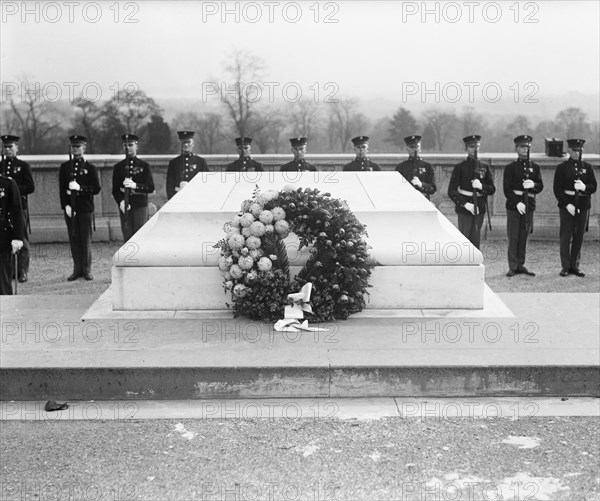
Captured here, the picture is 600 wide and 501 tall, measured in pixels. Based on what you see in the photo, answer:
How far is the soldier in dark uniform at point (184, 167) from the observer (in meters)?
10.2

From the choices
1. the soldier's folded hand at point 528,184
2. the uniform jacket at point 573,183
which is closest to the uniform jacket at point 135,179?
the soldier's folded hand at point 528,184

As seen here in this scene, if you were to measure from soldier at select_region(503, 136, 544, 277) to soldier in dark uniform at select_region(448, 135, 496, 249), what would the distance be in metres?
0.24

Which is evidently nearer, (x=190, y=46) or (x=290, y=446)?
(x=290, y=446)

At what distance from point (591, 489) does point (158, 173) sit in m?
9.01

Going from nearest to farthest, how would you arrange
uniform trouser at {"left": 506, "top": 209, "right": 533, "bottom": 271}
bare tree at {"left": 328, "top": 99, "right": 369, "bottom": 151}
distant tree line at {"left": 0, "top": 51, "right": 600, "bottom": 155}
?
uniform trouser at {"left": 506, "top": 209, "right": 533, "bottom": 271} → distant tree line at {"left": 0, "top": 51, "right": 600, "bottom": 155} → bare tree at {"left": 328, "top": 99, "right": 369, "bottom": 151}

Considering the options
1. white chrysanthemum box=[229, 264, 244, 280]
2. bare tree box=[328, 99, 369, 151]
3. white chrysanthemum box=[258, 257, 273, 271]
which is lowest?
white chrysanthemum box=[229, 264, 244, 280]

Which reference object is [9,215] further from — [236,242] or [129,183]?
[236,242]

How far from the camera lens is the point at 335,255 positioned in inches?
243

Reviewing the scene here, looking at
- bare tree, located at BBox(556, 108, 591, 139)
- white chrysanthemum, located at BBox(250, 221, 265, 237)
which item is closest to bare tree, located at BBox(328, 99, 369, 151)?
bare tree, located at BBox(556, 108, 591, 139)

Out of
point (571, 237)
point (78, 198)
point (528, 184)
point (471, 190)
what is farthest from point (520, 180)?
point (78, 198)

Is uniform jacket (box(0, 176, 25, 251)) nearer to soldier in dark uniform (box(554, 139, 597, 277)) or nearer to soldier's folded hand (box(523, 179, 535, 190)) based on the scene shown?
soldier's folded hand (box(523, 179, 535, 190))

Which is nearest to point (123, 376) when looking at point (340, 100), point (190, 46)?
point (340, 100)

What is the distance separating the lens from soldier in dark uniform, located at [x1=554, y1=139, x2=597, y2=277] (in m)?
9.68

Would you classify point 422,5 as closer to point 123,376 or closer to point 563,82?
point 563,82
